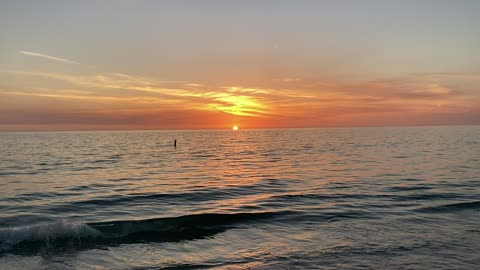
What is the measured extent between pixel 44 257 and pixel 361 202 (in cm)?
1624

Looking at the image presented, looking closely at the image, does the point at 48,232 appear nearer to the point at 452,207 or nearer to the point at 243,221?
the point at 243,221

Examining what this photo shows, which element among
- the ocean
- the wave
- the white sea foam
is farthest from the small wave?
the white sea foam

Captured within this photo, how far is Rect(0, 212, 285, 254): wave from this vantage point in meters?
14.0

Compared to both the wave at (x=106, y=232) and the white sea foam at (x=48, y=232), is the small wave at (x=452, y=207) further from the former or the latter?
the white sea foam at (x=48, y=232)

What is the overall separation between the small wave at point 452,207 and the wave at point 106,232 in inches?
352

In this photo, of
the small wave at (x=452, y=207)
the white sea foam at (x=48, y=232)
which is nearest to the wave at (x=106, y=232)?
the white sea foam at (x=48, y=232)

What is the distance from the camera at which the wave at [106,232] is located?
14047 millimetres

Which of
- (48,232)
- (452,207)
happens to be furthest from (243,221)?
(452,207)

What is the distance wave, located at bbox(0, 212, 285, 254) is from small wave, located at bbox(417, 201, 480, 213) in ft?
29.3

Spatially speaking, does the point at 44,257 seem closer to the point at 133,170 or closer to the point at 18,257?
the point at 18,257

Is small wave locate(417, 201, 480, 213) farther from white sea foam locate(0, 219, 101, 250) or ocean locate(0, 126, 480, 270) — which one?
white sea foam locate(0, 219, 101, 250)

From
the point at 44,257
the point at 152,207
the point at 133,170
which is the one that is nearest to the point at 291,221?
the point at 152,207

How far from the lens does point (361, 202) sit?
21656mm

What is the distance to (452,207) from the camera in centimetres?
2000
